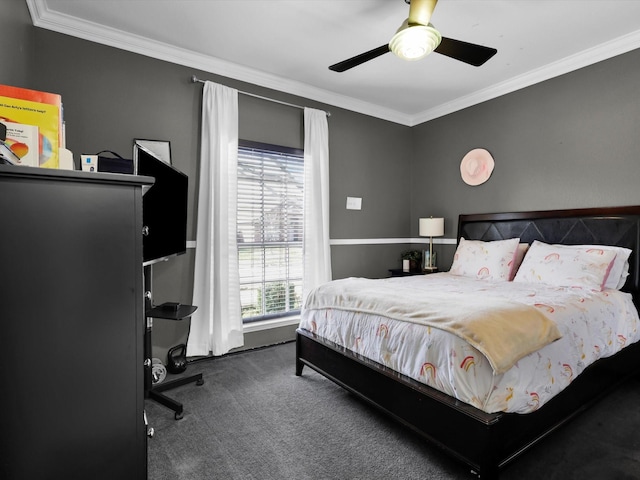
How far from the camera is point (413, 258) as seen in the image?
178 inches

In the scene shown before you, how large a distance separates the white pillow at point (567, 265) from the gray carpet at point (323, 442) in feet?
2.90

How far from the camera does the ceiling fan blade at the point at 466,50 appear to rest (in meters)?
2.20

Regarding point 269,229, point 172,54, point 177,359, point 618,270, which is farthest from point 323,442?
point 172,54

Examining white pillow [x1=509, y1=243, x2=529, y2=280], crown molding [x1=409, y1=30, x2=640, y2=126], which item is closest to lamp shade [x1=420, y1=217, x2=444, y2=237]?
white pillow [x1=509, y1=243, x2=529, y2=280]

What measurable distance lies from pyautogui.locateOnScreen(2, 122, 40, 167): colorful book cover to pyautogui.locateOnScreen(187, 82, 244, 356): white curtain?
2.11 meters

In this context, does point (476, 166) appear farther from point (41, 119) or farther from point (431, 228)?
point (41, 119)

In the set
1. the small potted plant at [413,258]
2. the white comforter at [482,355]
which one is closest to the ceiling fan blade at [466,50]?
the white comforter at [482,355]

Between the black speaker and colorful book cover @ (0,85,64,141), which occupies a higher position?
colorful book cover @ (0,85,64,141)

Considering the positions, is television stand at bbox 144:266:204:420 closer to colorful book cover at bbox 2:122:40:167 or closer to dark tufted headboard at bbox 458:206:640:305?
colorful book cover at bbox 2:122:40:167

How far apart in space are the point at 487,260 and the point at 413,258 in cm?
125

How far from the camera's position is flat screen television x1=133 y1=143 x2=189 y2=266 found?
203cm

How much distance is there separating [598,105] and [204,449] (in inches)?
166

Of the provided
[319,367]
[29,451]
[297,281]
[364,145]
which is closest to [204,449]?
[319,367]

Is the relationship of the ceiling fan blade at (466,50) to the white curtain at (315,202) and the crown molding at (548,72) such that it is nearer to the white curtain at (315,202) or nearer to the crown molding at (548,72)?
the crown molding at (548,72)
